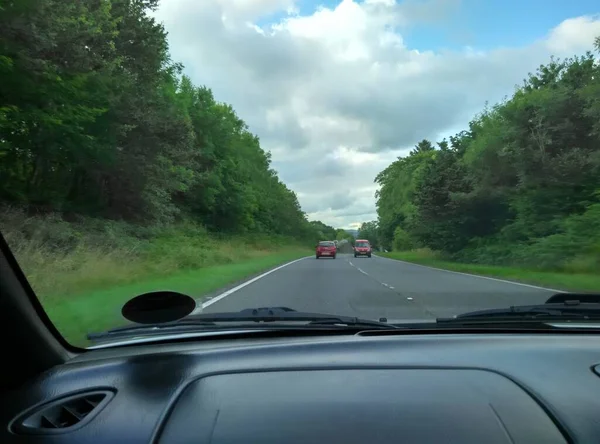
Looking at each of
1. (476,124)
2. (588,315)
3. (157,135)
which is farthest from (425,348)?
(476,124)

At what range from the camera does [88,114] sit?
66.4 ft

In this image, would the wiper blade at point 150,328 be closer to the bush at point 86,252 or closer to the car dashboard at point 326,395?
the car dashboard at point 326,395

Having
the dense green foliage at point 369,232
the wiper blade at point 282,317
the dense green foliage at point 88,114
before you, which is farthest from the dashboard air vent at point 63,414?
the dense green foliage at point 369,232

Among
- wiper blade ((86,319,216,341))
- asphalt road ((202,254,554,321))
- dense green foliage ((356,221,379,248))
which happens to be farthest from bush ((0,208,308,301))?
dense green foliage ((356,221,379,248))

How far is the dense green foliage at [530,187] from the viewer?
27.3 m

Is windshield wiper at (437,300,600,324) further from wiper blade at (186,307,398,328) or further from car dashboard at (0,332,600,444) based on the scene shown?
car dashboard at (0,332,600,444)

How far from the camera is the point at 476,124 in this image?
2213 inches

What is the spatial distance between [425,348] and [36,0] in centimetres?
1652

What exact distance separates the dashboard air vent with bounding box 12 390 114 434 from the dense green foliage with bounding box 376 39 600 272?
23.5 m

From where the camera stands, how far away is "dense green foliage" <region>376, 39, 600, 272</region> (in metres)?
27.3

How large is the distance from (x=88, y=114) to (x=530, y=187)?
23659mm

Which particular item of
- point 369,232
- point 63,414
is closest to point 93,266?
point 63,414

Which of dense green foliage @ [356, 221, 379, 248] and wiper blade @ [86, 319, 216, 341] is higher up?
dense green foliage @ [356, 221, 379, 248]

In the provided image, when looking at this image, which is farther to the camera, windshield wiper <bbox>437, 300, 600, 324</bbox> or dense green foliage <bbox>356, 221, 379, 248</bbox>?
dense green foliage <bbox>356, 221, 379, 248</bbox>
